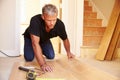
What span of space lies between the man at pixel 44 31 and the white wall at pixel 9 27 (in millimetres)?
1174

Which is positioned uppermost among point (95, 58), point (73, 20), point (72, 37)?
point (73, 20)

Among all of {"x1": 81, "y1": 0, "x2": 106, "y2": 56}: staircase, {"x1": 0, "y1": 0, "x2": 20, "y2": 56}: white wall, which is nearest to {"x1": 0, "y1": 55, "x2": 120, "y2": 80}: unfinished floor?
{"x1": 0, "y1": 0, "x2": 20, "y2": 56}: white wall

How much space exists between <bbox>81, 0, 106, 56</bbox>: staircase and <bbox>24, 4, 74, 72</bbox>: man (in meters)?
1.35

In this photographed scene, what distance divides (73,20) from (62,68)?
8.41 feet

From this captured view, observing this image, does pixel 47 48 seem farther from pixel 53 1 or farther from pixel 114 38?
pixel 53 1

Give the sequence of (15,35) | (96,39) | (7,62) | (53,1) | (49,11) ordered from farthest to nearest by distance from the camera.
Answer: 1. (53,1)
2. (96,39)
3. (15,35)
4. (7,62)
5. (49,11)

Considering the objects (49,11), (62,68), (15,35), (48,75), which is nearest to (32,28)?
(49,11)

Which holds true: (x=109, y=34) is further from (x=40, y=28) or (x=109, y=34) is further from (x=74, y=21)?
(x=40, y=28)

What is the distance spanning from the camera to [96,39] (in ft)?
14.6

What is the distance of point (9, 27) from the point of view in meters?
4.00

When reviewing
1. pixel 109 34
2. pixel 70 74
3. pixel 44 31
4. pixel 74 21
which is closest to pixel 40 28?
pixel 44 31

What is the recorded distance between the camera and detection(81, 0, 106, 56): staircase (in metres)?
4.20

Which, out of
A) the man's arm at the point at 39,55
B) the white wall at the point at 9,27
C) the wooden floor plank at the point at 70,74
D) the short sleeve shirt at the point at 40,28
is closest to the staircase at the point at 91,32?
the white wall at the point at 9,27

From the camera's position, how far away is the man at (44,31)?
1.82m
